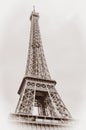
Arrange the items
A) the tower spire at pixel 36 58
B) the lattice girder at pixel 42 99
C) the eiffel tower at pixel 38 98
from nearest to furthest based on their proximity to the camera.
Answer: the eiffel tower at pixel 38 98, the lattice girder at pixel 42 99, the tower spire at pixel 36 58

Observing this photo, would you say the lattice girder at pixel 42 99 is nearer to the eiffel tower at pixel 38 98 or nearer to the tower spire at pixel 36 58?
the eiffel tower at pixel 38 98

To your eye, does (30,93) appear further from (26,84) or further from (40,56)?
(40,56)

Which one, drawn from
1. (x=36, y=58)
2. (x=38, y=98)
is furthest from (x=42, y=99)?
(x=36, y=58)

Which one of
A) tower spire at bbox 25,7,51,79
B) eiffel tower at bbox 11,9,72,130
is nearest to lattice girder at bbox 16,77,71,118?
eiffel tower at bbox 11,9,72,130

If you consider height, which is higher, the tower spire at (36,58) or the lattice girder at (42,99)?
the tower spire at (36,58)

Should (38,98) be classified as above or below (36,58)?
below

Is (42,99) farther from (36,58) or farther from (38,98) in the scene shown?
(36,58)

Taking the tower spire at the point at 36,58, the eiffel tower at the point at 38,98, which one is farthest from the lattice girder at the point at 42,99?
the tower spire at the point at 36,58

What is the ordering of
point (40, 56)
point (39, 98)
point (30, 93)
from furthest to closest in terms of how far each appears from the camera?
point (40, 56), point (39, 98), point (30, 93)

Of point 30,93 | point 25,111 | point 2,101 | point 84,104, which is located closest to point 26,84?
point 30,93
